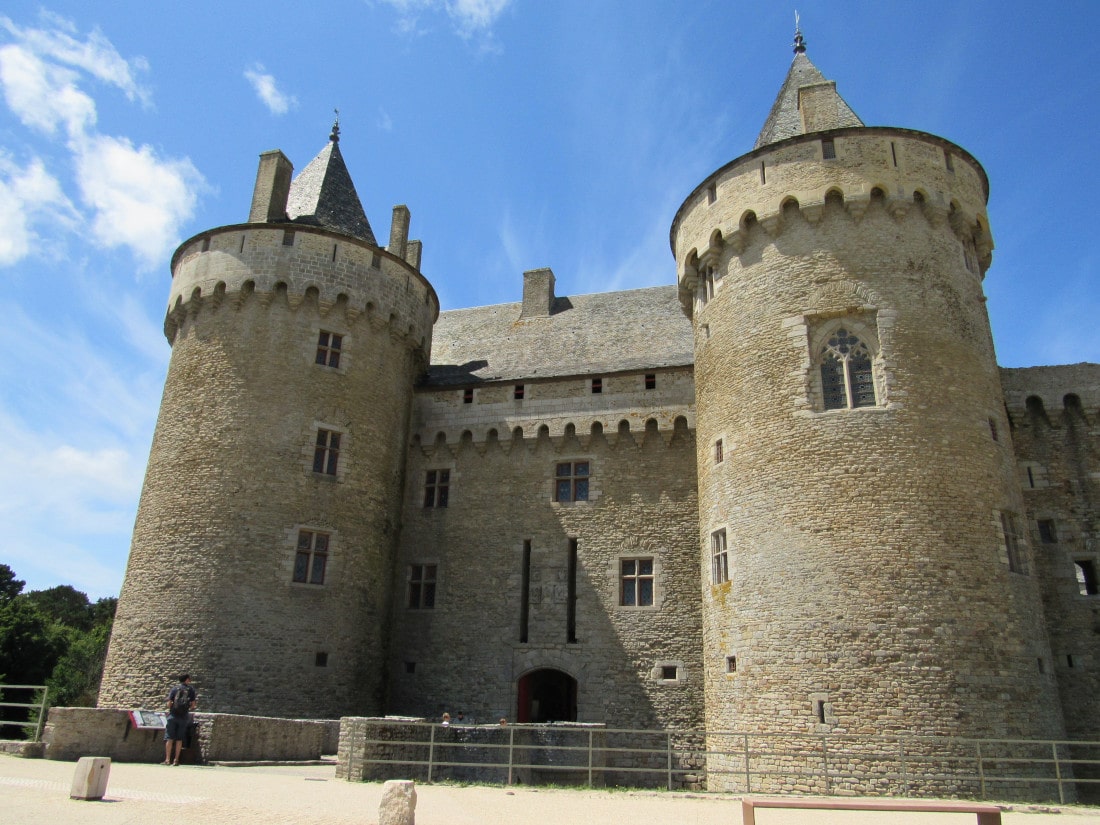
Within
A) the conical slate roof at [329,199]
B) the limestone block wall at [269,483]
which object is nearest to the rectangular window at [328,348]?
the limestone block wall at [269,483]

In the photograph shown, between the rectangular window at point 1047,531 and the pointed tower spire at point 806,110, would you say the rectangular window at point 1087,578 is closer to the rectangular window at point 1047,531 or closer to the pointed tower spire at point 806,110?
the rectangular window at point 1047,531

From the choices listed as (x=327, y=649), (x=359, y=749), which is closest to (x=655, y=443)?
(x=327, y=649)

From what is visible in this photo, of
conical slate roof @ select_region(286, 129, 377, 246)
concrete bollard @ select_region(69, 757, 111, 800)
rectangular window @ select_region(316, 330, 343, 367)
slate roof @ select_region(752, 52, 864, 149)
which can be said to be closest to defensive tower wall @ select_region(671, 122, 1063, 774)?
slate roof @ select_region(752, 52, 864, 149)

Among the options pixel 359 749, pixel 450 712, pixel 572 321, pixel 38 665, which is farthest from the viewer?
pixel 38 665

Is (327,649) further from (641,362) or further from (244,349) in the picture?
(641,362)

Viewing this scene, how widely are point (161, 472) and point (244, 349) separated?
3643mm

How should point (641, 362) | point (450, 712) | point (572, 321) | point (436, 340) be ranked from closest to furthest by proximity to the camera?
point (450, 712), point (641, 362), point (572, 321), point (436, 340)

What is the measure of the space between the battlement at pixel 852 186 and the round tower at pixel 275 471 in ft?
32.6

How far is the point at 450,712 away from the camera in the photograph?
20281 millimetres

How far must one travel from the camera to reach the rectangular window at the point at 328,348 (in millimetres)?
21172

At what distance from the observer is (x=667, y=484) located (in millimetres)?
20703

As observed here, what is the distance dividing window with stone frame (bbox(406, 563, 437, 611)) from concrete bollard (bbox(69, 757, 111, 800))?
12.5m

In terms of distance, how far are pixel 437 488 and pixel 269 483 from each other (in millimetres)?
5020

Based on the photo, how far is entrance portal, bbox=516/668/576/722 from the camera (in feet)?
67.4
